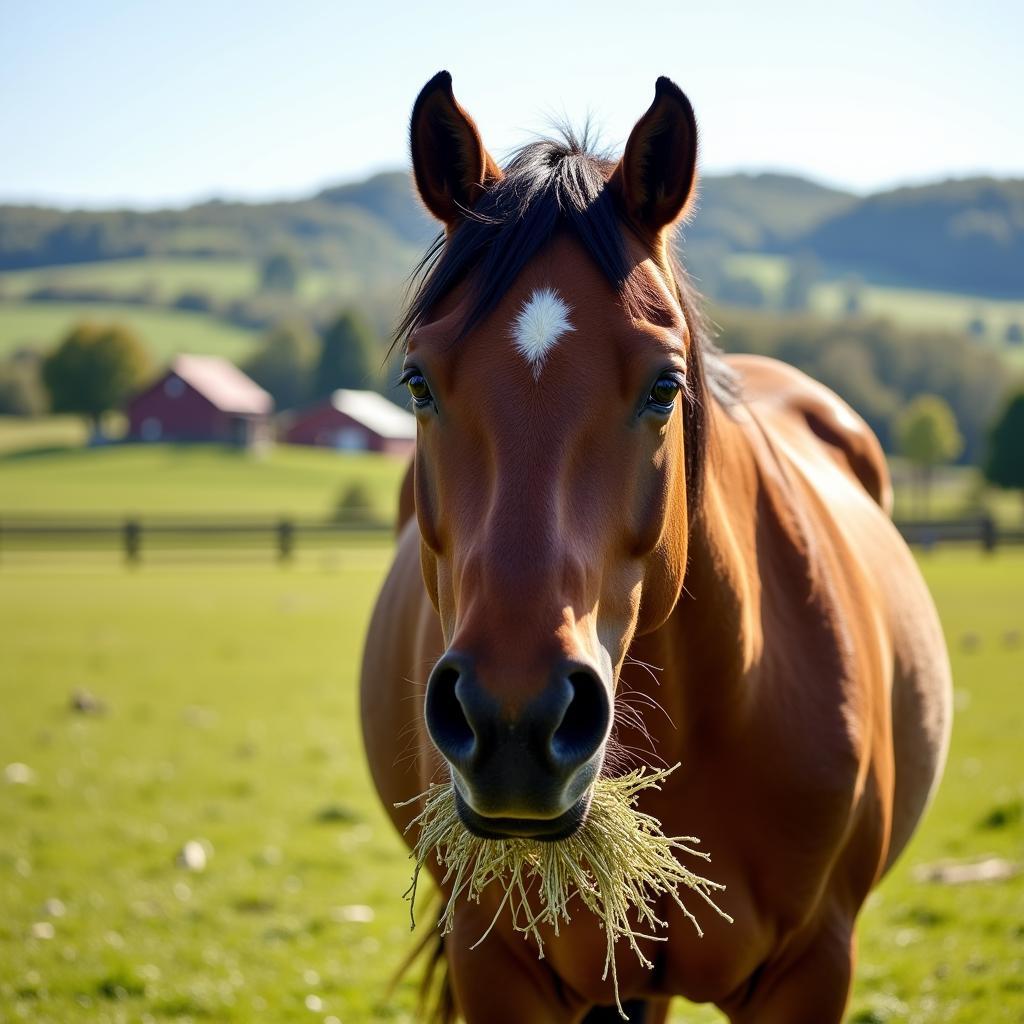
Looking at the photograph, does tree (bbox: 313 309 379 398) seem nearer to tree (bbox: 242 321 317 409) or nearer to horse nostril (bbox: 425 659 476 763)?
tree (bbox: 242 321 317 409)

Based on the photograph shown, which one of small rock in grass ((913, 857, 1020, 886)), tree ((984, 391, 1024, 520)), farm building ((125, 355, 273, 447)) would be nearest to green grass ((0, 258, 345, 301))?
farm building ((125, 355, 273, 447))

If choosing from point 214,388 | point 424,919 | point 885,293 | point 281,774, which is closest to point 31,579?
point 281,774

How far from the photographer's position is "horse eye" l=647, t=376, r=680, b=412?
2240mm

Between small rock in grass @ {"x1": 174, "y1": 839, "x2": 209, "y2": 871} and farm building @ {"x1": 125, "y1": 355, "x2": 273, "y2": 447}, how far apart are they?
223ft

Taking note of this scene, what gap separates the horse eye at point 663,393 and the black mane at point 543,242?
6.3 inches

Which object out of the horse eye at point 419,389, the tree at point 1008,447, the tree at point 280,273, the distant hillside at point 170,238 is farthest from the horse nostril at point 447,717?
the distant hillside at point 170,238

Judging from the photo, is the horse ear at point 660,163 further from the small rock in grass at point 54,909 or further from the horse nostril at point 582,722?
the small rock in grass at point 54,909

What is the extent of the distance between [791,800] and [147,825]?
6.67 metres

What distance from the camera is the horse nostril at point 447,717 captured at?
1870 mm

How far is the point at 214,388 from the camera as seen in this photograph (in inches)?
2977

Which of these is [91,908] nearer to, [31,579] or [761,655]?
[761,655]

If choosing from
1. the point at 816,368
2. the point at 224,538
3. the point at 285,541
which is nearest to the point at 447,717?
the point at 285,541

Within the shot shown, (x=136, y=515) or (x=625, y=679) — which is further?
(x=136, y=515)

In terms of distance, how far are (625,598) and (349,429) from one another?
75996 mm
